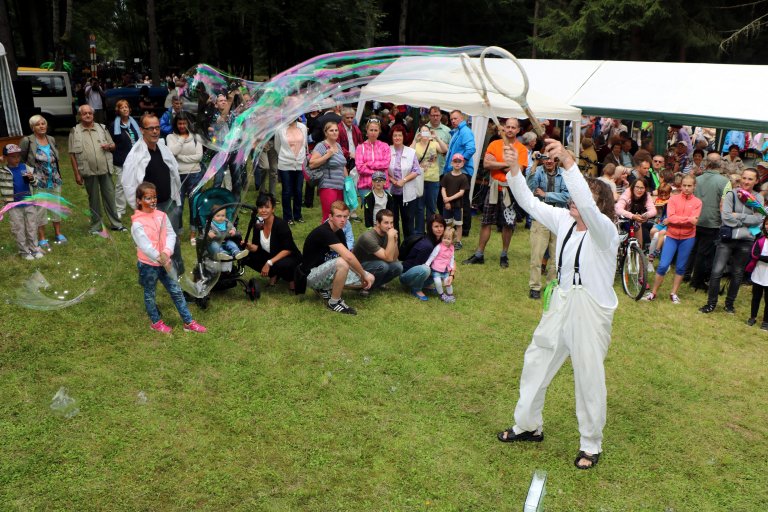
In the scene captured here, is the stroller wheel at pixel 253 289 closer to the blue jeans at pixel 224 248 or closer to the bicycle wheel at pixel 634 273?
the blue jeans at pixel 224 248

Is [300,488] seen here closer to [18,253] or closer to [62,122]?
[18,253]

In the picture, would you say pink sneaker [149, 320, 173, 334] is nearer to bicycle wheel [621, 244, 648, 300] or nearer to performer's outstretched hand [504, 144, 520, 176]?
performer's outstretched hand [504, 144, 520, 176]

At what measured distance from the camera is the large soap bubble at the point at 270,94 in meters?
6.14

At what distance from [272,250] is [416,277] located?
189cm

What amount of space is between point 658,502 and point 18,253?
6482 mm

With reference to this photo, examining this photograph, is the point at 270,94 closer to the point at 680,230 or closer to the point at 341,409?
the point at 341,409

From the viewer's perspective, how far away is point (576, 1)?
3062 centimetres

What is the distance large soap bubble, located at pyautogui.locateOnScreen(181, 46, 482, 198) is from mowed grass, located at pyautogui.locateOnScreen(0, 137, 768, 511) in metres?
1.73

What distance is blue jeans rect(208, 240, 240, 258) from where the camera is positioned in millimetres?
6969

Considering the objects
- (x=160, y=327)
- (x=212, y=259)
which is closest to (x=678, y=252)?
(x=212, y=259)

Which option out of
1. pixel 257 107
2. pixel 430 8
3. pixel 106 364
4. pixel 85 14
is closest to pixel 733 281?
pixel 257 107

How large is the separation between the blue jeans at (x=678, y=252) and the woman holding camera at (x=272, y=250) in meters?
5.16

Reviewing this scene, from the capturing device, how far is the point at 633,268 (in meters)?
9.16

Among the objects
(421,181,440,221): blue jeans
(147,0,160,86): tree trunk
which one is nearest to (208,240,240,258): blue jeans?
(421,181,440,221): blue jeans
